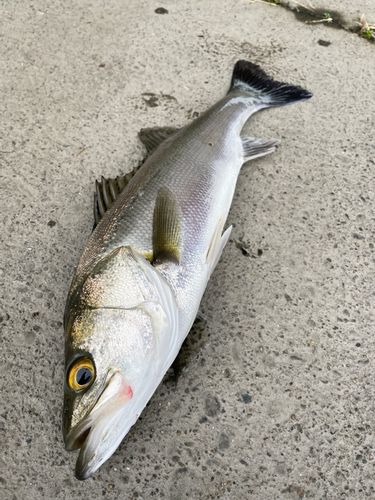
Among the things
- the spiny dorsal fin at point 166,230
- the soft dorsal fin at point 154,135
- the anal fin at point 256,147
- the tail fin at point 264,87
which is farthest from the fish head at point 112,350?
the tail fin at point 264,87

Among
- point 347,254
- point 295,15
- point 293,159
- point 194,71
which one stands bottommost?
point 347,254

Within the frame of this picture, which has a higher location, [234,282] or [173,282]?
[173,282]

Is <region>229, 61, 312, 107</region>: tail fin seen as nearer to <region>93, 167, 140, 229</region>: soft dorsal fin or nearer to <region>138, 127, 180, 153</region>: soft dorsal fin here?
<region>138, 127, 180, 153</region>: soft dorsal fin

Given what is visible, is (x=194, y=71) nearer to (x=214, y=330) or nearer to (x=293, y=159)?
(x=293, y=159)

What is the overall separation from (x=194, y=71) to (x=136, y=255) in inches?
95.7

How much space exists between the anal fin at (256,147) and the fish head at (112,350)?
1396 millimetres

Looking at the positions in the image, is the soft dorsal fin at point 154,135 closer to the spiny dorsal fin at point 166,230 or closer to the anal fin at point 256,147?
the anal fin at point 256,147

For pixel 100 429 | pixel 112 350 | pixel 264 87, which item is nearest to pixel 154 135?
pixel 264 87

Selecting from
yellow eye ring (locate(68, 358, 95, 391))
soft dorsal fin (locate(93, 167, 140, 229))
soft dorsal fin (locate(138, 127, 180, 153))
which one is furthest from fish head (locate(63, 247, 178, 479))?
soft dorsal fin (locate(138, 127, 180, 153))

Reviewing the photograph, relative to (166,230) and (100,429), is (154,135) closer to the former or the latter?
(166,230)

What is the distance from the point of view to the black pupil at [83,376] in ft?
4.91

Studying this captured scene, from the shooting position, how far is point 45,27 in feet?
12.6

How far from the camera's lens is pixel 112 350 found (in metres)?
1.54

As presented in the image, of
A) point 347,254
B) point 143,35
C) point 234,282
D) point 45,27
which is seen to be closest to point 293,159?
point 347,254
